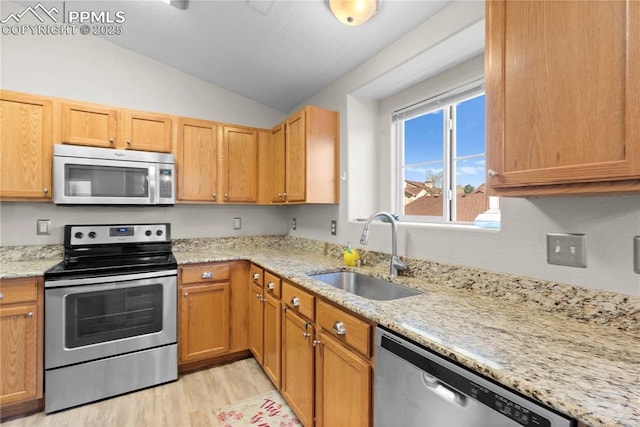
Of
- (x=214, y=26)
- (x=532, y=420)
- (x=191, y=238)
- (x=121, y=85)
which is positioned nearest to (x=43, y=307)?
(x=191, y=238)

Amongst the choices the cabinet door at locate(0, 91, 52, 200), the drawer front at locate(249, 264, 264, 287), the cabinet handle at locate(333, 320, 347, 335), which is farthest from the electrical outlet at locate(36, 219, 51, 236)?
the cabinet handle at locate(333, 320, 347, 335)

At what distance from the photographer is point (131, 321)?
2135mm

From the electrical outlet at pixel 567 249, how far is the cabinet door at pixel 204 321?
218 cm

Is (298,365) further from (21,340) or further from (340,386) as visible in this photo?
(21,340)

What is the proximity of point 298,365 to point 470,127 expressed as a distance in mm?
1808

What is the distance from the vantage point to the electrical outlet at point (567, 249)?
43.6 inches

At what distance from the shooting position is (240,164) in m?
2.92

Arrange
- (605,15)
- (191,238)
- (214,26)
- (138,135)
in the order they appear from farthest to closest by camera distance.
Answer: (191,238), (138,135), (214,26), (605,15)

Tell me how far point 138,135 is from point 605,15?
9.23 feet

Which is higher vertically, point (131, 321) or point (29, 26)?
point (29, 26)

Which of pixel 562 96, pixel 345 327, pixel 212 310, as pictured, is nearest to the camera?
pixel 562 96

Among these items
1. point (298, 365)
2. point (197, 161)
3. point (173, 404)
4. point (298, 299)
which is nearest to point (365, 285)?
point (298, 299)

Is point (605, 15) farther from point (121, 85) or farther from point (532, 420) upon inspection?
point (121, 85)

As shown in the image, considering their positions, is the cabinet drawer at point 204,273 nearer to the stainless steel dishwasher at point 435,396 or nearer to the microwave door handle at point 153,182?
A: the microwave door handle at point 153,182
